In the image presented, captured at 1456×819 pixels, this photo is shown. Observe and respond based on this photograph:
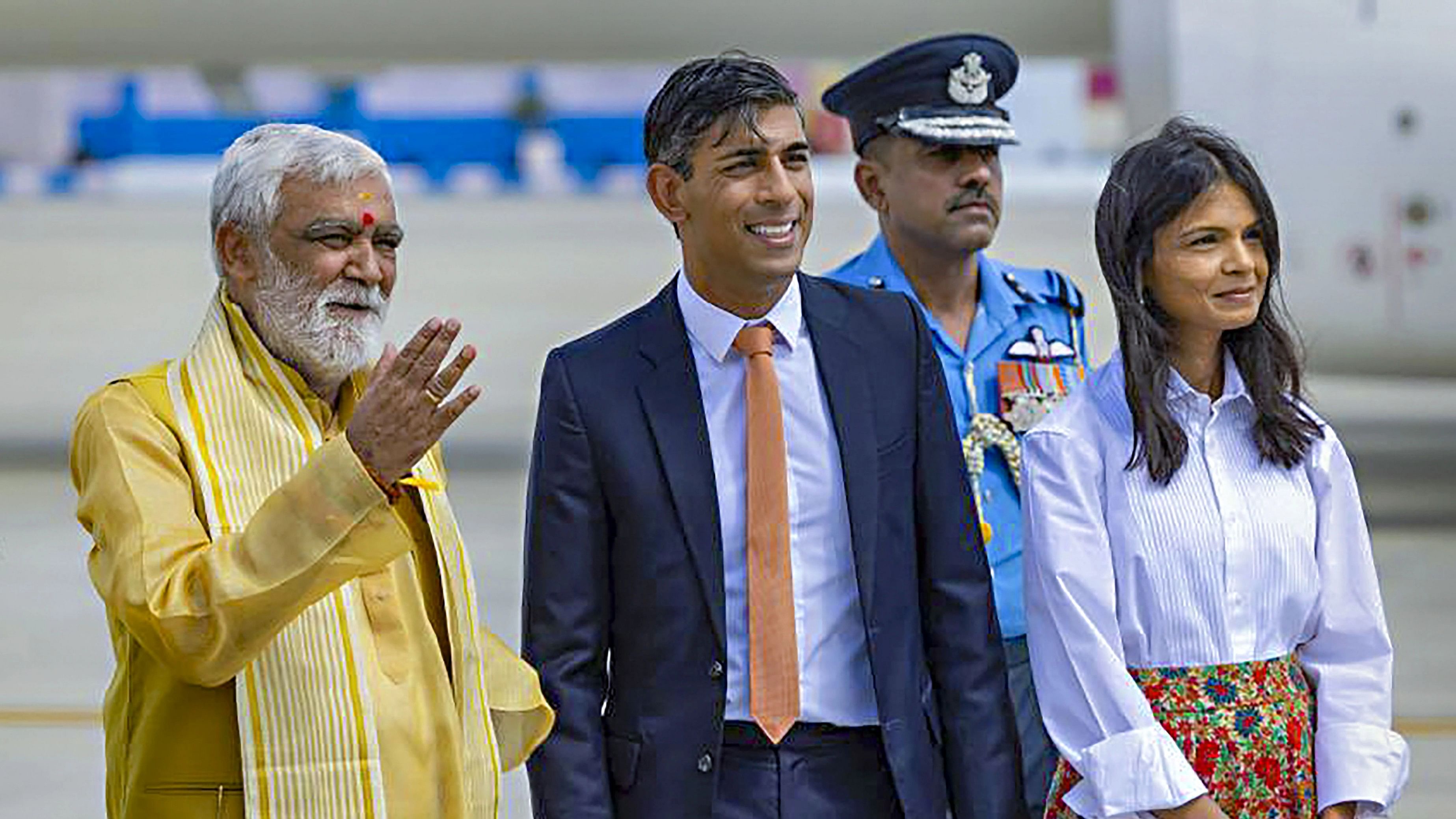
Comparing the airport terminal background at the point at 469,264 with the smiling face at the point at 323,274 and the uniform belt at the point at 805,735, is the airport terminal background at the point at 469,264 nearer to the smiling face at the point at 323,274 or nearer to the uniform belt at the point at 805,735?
the uniform belt at the point at 805,735

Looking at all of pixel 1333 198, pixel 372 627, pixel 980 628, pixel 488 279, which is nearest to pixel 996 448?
pixel 980 628

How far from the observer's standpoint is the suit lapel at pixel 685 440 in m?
3.14

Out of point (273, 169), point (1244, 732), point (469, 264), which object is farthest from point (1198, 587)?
point (469, 264)

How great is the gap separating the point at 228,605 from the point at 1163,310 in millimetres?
1418

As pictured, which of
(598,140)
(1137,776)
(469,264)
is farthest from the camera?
(598,140)

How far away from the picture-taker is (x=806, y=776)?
3.12 meters

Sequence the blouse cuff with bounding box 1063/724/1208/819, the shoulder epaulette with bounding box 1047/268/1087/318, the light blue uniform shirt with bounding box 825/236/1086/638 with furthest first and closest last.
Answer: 1. the shoulder epaulette with bounding box 1047/268/1087/318
2. the light blue uniform shirt with bounding box 825/236/1086/638
3. the blouse cuff with bounding box 1063/724/1208/819

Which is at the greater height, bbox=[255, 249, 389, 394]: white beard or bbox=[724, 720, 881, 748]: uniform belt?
bbox=[255, 249, 389, 394]: white beard

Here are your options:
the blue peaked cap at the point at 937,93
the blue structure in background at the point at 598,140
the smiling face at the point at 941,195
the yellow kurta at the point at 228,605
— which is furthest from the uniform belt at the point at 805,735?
the blue structure in background at the point at 598,140

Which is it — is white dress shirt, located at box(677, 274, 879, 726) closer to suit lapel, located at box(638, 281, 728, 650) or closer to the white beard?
suit lapel, located at box(638, 281, 728, 650)

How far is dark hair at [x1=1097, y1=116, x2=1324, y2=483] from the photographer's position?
3201mm

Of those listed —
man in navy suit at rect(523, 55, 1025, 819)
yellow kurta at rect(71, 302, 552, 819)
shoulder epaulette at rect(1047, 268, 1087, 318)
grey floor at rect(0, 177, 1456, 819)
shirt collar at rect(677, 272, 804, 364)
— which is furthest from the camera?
grey floor at rect(0, 177, 1456, 819)

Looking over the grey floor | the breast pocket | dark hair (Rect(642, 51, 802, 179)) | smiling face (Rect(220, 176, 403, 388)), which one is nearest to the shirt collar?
dark hair (Rect(642, 51, 802, 179))

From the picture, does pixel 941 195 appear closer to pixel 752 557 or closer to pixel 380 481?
pixel 752 557
